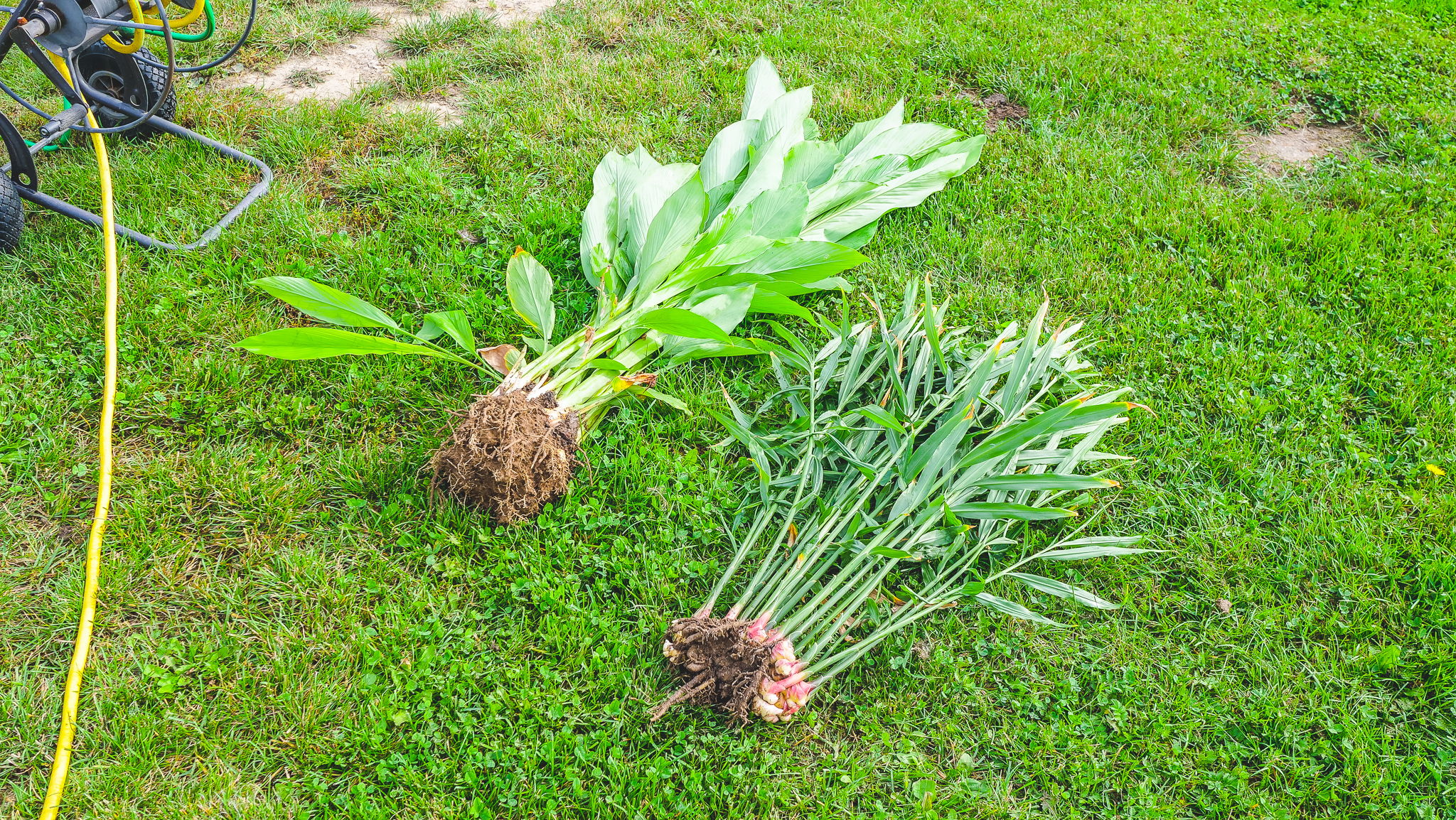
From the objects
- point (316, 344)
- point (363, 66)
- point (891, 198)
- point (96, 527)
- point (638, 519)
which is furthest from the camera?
point (363, 66)

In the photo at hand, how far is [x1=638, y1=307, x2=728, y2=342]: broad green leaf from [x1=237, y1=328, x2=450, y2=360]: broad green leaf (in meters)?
0.66

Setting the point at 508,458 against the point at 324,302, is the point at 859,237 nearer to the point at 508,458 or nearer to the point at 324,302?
the point at 508,458

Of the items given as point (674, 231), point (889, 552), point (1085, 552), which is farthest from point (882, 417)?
point (674, 231)

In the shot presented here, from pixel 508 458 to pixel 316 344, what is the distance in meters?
0.58

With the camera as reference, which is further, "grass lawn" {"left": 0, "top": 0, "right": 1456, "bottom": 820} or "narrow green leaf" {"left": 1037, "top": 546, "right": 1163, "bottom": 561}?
→ "narrow green leaf" {"left": 1037, "top": 546, "right": 1163, "bottom": 561}

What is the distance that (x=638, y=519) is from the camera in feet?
7.21

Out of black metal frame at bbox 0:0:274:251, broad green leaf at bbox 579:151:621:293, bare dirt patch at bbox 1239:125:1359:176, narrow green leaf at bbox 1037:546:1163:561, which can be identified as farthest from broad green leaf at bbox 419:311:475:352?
bare dirt patch at bbox 1239:125:1359:176

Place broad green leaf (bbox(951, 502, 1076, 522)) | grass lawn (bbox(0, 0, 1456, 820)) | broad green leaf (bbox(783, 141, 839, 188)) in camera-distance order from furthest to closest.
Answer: broad green leaf (bbox(783, 141, 839, 188)), broad green leaf (bbox(951, 502, 1076, 522)), grass lawn (bbox(0, 0, 1456, 820))

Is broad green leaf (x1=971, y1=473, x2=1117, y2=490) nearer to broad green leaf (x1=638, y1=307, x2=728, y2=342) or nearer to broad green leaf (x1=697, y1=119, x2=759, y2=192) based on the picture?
broad green leaf (x1=638, y1=307, x2=728, y2=342)

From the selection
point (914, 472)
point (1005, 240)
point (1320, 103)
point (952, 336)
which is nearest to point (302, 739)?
point (914, 472)

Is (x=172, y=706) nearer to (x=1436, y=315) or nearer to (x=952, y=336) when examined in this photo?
(x=952, y=336)

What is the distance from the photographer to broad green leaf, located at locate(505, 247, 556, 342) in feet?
7.92

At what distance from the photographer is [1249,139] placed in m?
3.79

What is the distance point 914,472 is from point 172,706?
1.79 meters
